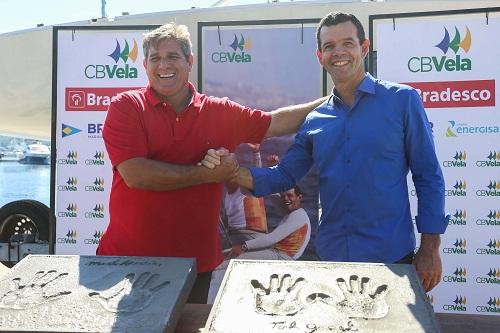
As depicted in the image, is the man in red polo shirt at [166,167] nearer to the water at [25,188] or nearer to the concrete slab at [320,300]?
the concrete slab at [320,300]

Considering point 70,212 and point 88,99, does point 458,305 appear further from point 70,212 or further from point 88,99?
point 88,99

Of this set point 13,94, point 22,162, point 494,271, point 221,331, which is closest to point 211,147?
point 221,331

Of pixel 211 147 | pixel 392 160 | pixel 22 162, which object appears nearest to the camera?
pixel 392 160

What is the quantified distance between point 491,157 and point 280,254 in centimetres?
189

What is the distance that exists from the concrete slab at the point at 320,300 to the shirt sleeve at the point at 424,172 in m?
0.34

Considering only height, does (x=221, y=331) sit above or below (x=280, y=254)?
above

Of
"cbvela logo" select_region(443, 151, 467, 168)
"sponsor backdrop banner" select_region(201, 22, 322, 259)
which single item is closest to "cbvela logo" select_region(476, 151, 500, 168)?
"cbvela logo" select_region(443, 151, 467, 168)

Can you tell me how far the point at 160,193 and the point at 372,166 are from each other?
96cm

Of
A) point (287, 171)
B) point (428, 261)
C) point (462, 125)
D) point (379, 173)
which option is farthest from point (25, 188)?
point (428, 261)

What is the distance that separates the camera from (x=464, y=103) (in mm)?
4102

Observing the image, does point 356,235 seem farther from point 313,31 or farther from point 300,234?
point 313,31

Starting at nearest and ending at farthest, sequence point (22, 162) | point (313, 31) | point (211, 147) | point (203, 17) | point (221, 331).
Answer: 1. point (221, 331)
2. point (211, 147)
3. point (313, 31)
4. point (203, 17)
5. point (22, 162)

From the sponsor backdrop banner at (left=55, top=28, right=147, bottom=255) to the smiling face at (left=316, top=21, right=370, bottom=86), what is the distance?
2635mm

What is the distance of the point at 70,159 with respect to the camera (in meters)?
4.62
